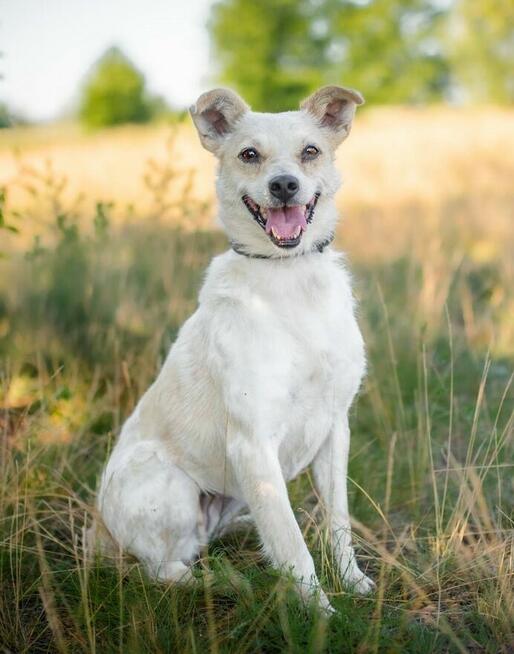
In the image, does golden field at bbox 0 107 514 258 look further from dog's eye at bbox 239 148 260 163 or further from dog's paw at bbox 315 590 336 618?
dog's paw at bbox 315 590 336 618

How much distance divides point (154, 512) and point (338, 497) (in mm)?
738

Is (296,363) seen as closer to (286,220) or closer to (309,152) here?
(286,220)

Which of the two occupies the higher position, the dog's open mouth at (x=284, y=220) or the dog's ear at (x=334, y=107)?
the dog's ear at (x=334, y=107)

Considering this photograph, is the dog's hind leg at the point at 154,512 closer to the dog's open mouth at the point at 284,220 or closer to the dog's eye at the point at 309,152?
the dog's open mouth at the point at 284,220

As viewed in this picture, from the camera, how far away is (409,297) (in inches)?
237

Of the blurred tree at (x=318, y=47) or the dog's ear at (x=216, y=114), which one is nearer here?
the dog's ear at (x=216, y=114)

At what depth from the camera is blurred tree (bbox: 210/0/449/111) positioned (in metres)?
29.5

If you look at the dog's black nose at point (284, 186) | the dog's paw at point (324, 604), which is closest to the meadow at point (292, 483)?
the dog's paw at point (324, 604)

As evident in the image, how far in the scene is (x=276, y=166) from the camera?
10.0 ft

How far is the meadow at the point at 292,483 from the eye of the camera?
258cm

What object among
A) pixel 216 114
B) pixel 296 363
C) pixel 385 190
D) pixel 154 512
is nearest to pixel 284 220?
pixel 296 363

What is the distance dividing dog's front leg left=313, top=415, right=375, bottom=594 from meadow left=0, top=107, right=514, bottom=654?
84mm

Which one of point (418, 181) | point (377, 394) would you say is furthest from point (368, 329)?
point (418, 181)

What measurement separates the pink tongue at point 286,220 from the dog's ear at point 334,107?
0.54m
